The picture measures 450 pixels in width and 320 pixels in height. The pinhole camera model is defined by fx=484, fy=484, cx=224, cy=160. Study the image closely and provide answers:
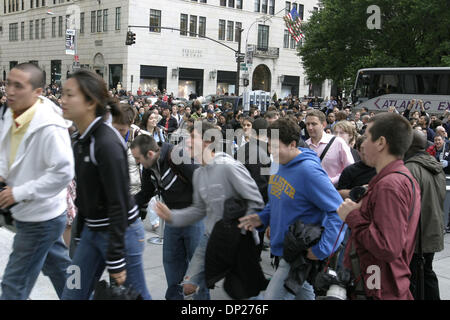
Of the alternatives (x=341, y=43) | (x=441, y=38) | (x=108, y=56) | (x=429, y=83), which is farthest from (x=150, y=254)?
(x=108, y=56)

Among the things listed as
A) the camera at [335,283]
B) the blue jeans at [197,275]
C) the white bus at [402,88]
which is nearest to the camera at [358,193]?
the camera at [335,283]

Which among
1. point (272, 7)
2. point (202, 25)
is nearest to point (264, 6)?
point (272, 7)

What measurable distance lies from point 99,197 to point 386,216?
65.9 inches

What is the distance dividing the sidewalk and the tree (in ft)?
74.8

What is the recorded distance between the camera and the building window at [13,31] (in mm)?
63938

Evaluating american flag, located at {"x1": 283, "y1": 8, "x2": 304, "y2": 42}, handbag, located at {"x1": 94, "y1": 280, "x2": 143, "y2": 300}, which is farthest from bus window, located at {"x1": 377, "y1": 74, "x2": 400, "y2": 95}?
handbag, located at {"x1": 94, "y1": 280, "x2": 143, "y2": 300}

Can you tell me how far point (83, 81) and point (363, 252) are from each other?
6.59 feet

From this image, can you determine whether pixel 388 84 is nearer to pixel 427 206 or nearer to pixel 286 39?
pixel 427 206

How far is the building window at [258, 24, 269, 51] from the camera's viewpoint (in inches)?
2109

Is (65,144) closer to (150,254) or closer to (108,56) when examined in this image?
(150,254)

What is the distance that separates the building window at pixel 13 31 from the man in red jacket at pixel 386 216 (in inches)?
2717

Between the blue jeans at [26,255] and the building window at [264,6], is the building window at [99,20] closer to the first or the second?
the building window at [264,6]

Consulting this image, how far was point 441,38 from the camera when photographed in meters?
28.9

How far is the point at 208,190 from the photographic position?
3529mm
